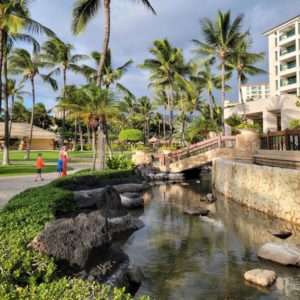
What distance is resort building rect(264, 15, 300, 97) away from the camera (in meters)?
58.3

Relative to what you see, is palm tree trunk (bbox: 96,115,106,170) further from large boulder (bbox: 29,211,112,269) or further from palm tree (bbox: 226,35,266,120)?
palm tree (bbox: 226,35,266,120)

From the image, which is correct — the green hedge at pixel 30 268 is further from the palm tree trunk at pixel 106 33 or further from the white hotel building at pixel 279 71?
the white hotel building at pixel 279 71

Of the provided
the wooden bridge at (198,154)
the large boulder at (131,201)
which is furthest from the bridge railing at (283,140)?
the large boulder at (131,201)

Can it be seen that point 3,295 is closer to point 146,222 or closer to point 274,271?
point 274,271

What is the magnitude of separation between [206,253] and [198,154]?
62.1ft

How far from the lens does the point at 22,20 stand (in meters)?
22.8

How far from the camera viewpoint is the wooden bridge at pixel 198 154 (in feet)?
90.3

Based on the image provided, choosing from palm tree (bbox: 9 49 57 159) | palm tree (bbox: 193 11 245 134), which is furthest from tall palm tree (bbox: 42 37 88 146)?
palm tree (bbox: 193 11 245 134)

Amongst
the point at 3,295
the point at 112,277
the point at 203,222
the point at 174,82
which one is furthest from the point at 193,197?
the point at 174,82

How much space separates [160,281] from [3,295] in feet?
15.7

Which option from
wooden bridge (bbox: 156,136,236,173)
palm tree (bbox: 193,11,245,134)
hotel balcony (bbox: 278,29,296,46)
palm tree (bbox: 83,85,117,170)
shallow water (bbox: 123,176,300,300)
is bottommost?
shallow water (bbox: 123,176,300,300)

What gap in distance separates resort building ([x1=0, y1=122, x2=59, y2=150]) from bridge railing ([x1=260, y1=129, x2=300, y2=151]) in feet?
180

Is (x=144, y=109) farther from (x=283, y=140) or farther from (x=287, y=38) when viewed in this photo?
(x=283, y=140)

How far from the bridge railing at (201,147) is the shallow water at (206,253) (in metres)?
10.6
